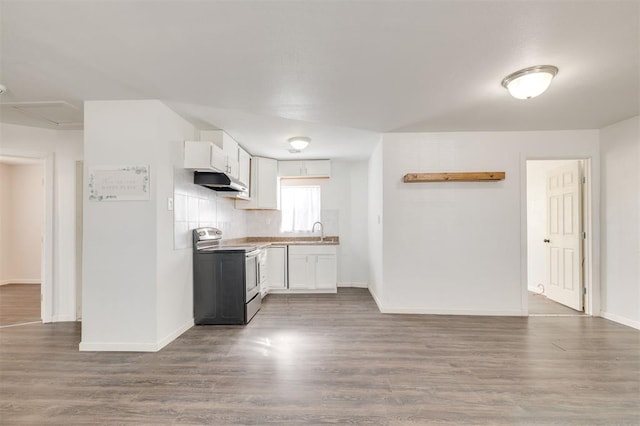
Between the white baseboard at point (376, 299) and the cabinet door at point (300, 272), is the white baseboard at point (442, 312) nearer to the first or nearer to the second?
the white baseboard at point (376, 299)

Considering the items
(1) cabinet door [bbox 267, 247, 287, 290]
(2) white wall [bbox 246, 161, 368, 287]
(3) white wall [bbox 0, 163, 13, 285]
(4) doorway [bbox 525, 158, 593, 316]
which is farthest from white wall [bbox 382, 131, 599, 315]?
(3) white wall [bbox 0, 163, 13, 285]

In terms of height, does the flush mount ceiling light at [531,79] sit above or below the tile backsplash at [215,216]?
above

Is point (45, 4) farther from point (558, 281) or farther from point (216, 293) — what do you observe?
point (558, 281)

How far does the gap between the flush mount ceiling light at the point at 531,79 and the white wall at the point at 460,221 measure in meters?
1.58

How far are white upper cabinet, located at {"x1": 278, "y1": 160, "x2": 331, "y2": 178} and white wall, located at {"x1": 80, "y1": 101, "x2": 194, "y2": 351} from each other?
2774 mm

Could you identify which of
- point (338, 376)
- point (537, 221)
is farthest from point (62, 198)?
point (537, 221)

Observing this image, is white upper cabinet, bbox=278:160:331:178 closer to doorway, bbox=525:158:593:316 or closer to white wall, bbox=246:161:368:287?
white wall, bbox=246:161:368:287

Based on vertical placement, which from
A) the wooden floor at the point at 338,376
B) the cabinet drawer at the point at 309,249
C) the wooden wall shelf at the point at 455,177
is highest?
the wooden wall shelf at the point at 455,177

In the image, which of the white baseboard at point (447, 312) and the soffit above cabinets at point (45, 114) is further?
the white baseboard at point (447, 312)

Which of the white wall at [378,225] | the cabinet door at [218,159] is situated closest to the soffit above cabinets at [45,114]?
the cabinet door at [218,159]

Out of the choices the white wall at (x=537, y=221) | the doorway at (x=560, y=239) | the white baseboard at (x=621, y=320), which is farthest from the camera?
the white wall at (x=537, y=221)

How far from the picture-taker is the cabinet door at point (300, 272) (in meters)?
5.24

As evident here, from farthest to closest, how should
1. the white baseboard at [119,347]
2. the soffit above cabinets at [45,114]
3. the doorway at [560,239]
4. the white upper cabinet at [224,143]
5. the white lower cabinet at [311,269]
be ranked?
the white lower cabinet at [311,269]
the doorway at [560,239]
the white upper cabinet at [224,143]
the soffit above cabinets at [45,114]
the white baseboard at [119,347]

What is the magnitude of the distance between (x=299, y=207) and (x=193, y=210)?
2.54 meters
